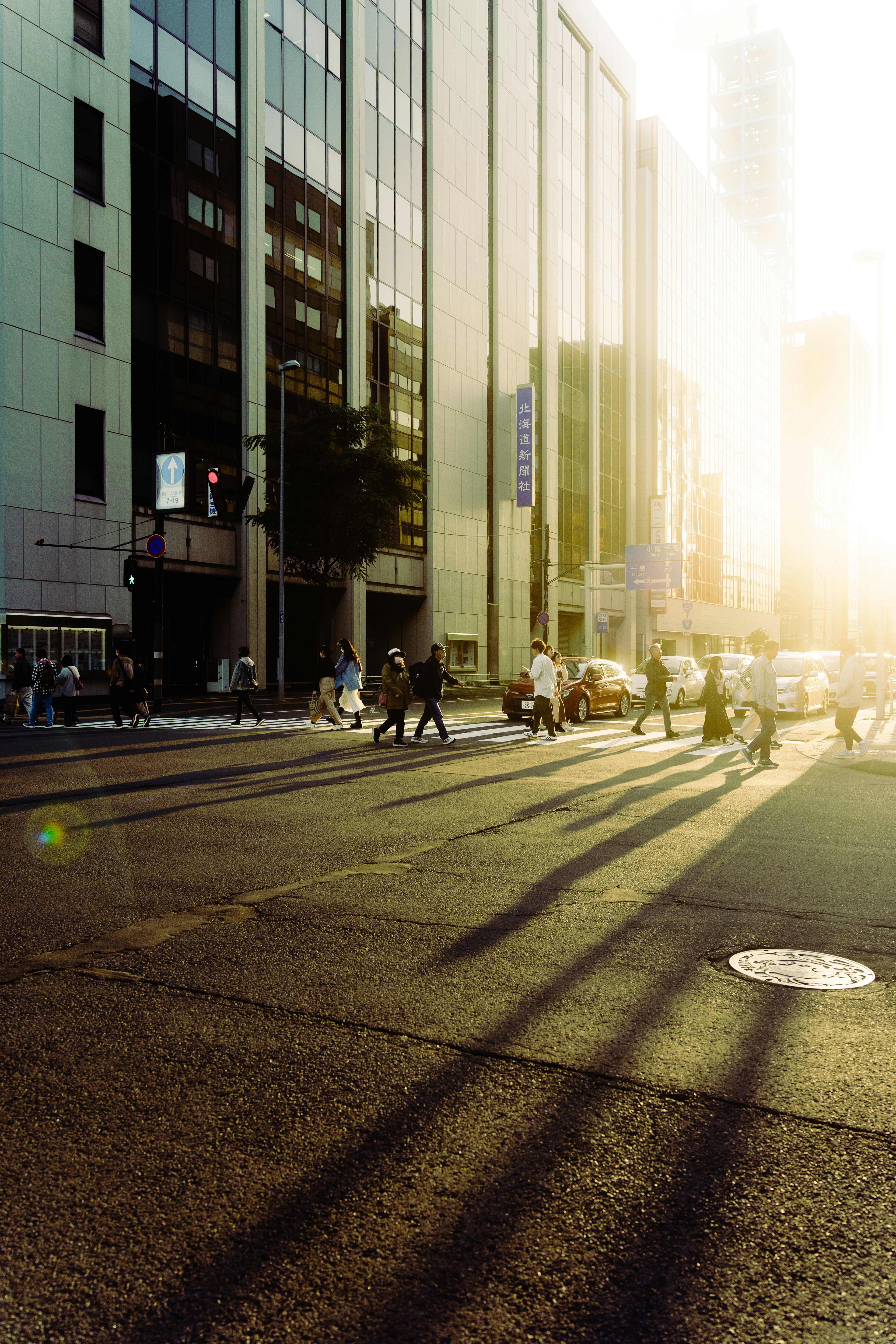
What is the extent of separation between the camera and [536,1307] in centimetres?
237

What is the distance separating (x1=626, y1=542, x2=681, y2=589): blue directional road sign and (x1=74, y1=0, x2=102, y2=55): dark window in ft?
113

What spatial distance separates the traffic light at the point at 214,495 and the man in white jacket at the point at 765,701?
15129mm

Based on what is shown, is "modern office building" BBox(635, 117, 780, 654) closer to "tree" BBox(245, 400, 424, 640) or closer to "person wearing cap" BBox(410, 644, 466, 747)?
"tree" BBox(245, 400, 424, 640)

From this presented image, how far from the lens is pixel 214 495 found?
87.2ft

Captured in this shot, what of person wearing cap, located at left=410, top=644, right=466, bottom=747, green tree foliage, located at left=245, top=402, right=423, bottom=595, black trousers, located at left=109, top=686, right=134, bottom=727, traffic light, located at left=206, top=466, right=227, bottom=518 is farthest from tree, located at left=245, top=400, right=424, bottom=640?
person wearing cap, located at left=410, top=644, right=466, bottom=747

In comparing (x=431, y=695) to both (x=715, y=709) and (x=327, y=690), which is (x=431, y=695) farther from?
(x=715, y=709)

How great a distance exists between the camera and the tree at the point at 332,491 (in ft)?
109

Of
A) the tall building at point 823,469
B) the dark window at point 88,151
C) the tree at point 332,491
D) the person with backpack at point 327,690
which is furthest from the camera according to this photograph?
the tall building at point 823,469

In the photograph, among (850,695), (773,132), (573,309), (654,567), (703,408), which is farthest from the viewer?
(773,132)

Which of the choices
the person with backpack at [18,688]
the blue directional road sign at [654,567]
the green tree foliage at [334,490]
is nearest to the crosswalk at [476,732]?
the person with backpack at [18,688]

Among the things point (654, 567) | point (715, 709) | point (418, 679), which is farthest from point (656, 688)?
point (654, 567)

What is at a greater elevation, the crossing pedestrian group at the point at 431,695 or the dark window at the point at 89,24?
the dark window at the point at 89,24

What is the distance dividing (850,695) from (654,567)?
41497 mm

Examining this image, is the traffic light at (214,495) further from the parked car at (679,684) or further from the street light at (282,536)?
the parked car at (679,684)
